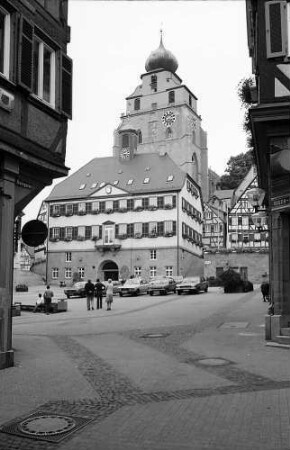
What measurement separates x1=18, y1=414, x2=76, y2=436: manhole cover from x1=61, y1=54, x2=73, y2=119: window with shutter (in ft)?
29.2

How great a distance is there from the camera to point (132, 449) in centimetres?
580

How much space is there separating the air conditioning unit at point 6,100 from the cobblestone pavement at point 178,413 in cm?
554

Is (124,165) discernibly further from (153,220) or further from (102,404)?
(102,404)

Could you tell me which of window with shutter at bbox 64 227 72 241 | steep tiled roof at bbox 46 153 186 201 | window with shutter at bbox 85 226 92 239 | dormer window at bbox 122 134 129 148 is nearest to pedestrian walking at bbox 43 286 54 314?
steep tiled roof at bbox 46 153 186 201

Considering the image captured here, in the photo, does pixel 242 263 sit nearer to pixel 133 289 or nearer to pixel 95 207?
pixel 95 207

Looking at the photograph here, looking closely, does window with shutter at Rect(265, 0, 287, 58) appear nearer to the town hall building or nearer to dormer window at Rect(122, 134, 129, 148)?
the town hall building

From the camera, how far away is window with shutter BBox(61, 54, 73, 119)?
13945 mm

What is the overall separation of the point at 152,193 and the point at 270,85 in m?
53.0

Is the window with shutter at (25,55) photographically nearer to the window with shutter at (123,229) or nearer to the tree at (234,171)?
the window with shutter at (123,229)

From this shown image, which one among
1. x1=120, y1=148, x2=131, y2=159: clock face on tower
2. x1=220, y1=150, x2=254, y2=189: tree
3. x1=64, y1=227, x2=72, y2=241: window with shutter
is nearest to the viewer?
x1=64, y1=227, x2=72, y2=241: window with shutter

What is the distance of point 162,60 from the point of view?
342 feet

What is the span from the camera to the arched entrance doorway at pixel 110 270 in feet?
222

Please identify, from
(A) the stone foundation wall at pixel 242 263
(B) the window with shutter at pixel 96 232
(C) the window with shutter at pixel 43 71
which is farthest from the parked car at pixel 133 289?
(C) the window with shutter at pixel 43 71

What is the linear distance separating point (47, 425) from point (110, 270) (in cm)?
6097
